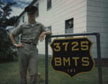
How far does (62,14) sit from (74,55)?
25.0 feet

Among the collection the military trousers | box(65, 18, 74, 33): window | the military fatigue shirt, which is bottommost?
the military trousers

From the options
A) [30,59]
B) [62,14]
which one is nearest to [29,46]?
[30,59]

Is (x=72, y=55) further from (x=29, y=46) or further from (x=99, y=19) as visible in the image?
(x=99, y=19)

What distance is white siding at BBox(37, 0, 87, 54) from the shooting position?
26.8 ft

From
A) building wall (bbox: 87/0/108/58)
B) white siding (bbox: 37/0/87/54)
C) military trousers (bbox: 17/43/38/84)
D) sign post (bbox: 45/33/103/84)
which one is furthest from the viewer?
white siding (bbox: 37/0/87/54)

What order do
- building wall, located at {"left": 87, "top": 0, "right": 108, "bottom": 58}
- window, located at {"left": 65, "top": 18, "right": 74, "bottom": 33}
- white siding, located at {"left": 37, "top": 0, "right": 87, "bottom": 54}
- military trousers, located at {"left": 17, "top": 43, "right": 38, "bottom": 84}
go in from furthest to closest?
1. window, located at {"left": 65, "top": 18, "right": 74, "bottom": 33}
2. white siding, located at {"left": 37, "top": 0, "right": 87, "bottom": 54}
3. building wall, located at {"left": 87, "top": 0, "right": 108, "bottom": 58}
4. military trousers, located at {"left": 17, "top": 43, "right": 38, "bottom": 84}

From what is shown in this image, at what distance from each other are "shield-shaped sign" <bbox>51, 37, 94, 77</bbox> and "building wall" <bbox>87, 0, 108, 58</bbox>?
192 inches

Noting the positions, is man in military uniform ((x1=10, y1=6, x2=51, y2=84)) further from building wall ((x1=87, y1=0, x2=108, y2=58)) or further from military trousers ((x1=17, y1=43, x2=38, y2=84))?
building wall ((x1=87, y1=0, x2=108, y2=58))

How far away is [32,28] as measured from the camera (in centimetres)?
315

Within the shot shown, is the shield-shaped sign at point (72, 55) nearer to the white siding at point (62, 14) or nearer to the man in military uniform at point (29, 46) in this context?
the man in military uniform at point (29, 46)

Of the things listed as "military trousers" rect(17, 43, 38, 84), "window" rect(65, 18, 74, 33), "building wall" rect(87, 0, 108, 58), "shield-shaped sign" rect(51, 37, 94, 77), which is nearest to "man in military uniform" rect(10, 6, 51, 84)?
"military trousers" rect(17, 43, 38, 84)

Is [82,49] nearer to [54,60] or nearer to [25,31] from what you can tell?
[54,60]

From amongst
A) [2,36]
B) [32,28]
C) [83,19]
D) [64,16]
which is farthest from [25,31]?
[2,36]

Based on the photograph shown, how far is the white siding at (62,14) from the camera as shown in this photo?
8172mm
